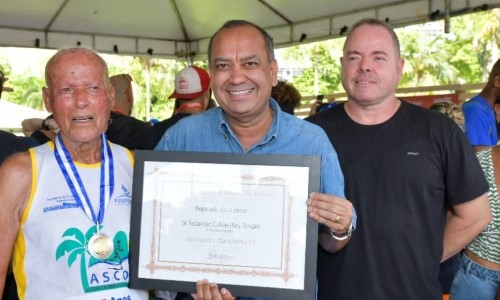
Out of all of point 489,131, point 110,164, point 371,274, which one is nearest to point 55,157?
point 110,164

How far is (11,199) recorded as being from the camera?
76.1 inches

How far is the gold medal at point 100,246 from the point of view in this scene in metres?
2.00

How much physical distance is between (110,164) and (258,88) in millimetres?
596

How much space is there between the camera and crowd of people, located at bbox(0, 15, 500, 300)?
1.99m

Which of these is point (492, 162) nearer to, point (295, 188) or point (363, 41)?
point (363, 41)

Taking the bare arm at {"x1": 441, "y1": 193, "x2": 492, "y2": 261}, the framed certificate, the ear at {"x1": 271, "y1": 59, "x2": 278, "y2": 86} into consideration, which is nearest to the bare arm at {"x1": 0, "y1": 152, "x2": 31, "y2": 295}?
the framed certificate

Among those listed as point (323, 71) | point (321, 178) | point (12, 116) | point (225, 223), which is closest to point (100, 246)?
point (225, 223)

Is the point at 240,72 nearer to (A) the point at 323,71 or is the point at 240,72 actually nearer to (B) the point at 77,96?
(B) the point at 77,96

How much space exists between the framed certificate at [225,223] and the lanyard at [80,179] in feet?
0.35

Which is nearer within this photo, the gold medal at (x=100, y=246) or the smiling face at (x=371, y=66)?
the gold medal at (x=100, y=246)

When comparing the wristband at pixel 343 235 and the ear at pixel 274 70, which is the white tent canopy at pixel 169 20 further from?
the wristband at pixel 343 235

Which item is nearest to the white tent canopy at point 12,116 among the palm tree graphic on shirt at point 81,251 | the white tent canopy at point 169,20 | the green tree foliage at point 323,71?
the white tent canopy at point 169,20

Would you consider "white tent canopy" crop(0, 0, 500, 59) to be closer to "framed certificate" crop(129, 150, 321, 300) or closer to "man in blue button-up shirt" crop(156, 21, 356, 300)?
"man in blue button-up shirt" crop(156, 21, 356, 300)

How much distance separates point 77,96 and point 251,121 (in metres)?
0.63
